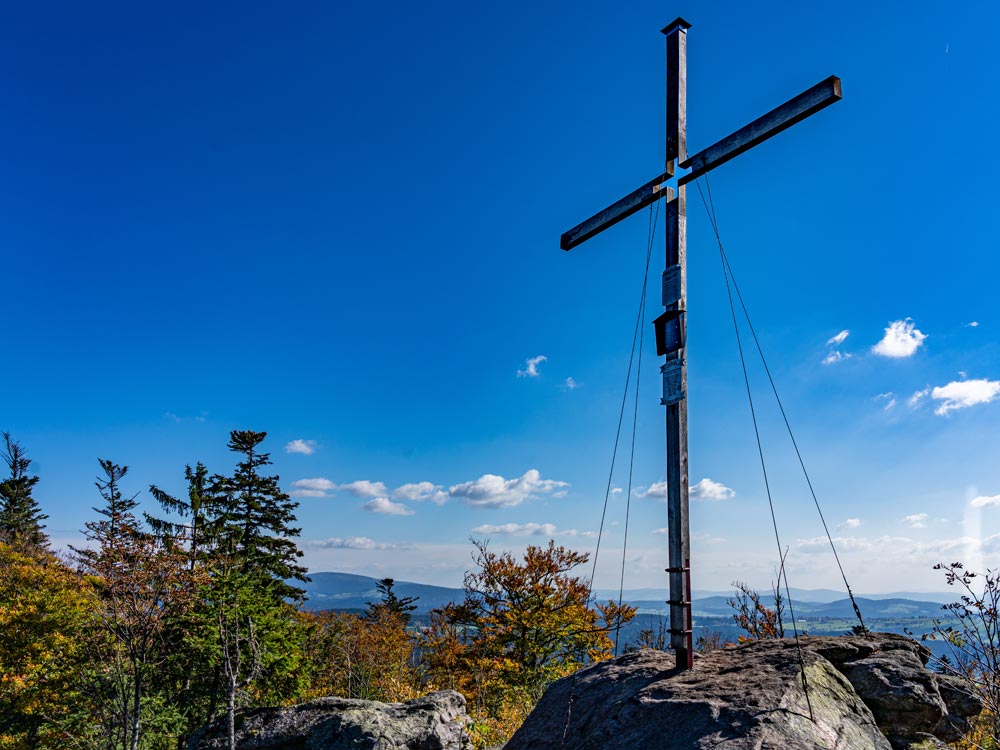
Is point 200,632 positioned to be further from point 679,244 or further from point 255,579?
point 679,244

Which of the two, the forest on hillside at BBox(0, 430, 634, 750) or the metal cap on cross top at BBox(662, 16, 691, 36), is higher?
the metal cap on cross top at BBox(662, 16, 691, 36)

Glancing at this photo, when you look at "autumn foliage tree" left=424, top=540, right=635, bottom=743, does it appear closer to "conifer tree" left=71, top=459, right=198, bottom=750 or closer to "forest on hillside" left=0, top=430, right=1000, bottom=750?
"forest on hillside" left=0, top=430, right=1000, bottom=750

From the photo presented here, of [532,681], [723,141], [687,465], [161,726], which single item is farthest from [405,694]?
[723,141]

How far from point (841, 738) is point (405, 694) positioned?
1474 cm

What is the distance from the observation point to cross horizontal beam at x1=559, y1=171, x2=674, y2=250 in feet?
19.9

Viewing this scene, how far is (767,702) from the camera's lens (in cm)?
398

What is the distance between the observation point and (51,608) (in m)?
24.3

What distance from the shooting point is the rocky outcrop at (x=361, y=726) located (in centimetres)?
896

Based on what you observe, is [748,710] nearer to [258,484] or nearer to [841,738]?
[841,738]

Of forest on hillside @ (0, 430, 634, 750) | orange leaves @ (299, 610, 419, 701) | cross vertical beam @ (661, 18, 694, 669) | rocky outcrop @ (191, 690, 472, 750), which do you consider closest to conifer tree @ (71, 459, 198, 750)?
forest on hillside @ (0, 430, 634, 750)

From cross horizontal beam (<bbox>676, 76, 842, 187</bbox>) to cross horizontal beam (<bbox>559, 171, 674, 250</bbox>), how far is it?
226 millimetres

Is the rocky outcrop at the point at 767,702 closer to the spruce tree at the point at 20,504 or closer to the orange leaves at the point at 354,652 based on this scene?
the orange leaves at the point at 354,652

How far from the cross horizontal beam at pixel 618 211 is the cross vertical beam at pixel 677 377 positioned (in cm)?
22

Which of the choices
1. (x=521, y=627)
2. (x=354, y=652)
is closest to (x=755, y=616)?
(x=521, y=627)
